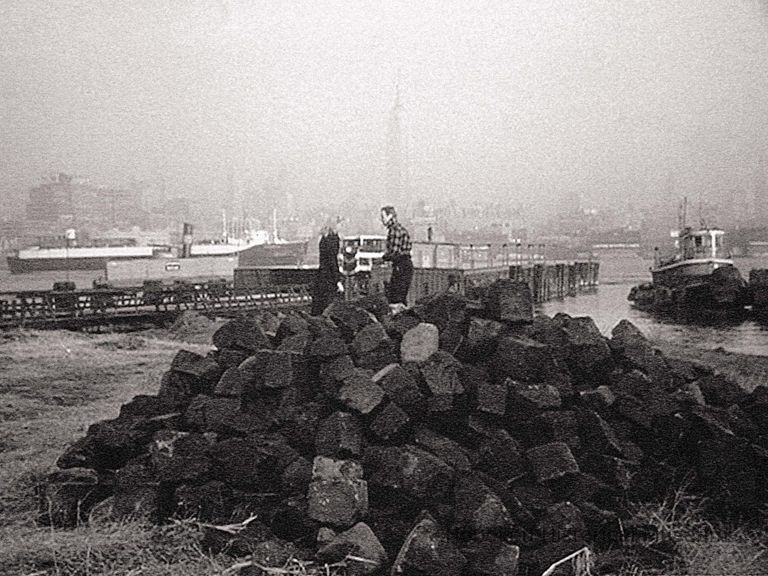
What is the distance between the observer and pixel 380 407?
4793mm

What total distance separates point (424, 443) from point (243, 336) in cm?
218

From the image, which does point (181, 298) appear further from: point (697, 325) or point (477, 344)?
point (697, 325)

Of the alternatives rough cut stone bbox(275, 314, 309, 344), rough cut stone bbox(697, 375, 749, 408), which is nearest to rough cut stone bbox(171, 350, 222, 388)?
rough cut stone bbox(275, 314, 309, 344)

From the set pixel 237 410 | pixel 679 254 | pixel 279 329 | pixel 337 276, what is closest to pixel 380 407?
pixel 237 410

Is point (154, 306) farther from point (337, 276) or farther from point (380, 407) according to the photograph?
point (380, 407)

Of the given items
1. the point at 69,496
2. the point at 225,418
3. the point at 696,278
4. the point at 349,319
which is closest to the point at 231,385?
the point at 225,418

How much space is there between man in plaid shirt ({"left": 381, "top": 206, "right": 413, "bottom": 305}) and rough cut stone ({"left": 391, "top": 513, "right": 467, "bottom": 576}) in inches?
187

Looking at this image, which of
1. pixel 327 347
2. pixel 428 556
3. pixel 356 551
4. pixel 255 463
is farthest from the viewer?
pixel 327 347

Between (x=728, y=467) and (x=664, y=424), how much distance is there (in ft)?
1.73

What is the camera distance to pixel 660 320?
828 inches

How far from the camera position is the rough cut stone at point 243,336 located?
597 centimetres

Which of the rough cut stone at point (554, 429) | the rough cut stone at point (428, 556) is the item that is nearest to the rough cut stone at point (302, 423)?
the rough cut stone at point (428, 556)

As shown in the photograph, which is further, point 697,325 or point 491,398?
point 697,325

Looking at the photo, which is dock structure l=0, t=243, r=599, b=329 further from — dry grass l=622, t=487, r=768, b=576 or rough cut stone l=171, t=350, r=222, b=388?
dry grass l=622, t=487, r=768, b=576
